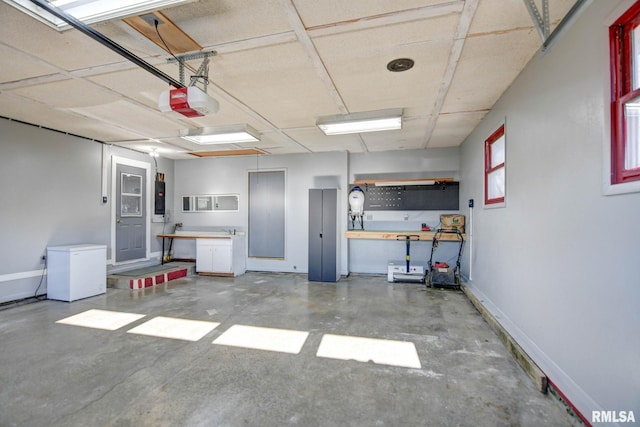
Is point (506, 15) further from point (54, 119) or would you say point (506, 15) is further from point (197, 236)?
point (197, 236)

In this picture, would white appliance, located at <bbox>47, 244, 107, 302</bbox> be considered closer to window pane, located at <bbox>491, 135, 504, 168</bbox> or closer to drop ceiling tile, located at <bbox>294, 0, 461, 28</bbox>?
drop ceiling tile, located at <bbox>294, 0, 461, 28</bbox>

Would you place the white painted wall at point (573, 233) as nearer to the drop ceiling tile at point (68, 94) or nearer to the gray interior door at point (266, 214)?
the drop ceiling tile at point (68, 94)

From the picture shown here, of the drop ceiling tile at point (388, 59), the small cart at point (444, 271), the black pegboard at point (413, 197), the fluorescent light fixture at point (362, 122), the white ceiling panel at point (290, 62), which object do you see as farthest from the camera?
the black pegboard at point (413, 197)

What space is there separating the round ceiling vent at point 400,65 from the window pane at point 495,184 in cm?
196

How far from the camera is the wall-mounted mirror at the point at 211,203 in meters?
7.33

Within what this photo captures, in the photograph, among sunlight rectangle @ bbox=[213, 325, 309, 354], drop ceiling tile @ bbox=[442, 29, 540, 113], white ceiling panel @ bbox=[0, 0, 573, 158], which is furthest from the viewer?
sunlight rectangle @ bbox=[213, 325, 309, 354]

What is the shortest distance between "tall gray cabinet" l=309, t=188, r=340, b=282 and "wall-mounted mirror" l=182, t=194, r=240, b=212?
7.37ft

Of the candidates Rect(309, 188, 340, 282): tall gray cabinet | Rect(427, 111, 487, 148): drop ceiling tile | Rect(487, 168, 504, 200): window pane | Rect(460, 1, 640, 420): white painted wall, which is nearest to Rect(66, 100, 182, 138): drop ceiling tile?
Rect(309, 188, 340, 282): tall gray cabinet

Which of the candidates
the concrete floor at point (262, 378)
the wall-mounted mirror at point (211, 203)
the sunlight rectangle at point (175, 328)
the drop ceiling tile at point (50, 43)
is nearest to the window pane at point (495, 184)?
the concrete floor at point (262, 378)

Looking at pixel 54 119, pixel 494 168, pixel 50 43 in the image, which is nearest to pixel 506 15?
pixel 494 168

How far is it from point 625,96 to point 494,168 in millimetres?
2506

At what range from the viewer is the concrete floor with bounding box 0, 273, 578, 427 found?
1.98 metres

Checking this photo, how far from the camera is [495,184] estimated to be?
13.3ft

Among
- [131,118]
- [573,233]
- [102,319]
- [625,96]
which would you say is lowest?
[102,319]
